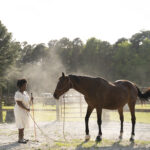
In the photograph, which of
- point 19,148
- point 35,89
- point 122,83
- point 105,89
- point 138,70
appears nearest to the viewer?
point 19,148

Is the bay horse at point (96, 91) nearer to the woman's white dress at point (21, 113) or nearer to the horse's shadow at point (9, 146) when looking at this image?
the woman's white dress at point (21, 113)

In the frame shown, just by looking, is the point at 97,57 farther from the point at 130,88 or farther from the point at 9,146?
the point at 9,146

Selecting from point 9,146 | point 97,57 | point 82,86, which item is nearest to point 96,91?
point 82,86

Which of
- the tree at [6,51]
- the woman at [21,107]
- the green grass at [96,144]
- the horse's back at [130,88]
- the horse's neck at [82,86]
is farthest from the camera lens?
the tree at [6,51]

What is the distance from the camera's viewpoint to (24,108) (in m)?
7.86

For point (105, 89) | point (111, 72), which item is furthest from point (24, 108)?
point (111, 72)

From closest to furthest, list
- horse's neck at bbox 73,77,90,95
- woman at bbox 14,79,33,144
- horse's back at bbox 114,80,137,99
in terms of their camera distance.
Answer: woman at bbox 14,79,33,144, horse's neck at bbox 73,77,90,95, horse's back at bbox 114,80,137,99

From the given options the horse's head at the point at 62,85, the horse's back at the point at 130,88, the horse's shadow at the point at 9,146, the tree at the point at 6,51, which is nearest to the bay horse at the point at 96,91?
the horse's head at the point at 62,85

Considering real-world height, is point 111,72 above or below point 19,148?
above

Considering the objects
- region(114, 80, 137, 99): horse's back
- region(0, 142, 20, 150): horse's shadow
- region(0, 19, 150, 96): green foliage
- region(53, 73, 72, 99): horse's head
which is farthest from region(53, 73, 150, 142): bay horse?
region(0, 19, 150, 96): green foliage

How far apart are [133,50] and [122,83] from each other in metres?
45.3

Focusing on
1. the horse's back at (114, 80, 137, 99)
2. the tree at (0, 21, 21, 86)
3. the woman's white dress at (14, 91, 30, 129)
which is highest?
the tree at (0, 21, 21, 86)

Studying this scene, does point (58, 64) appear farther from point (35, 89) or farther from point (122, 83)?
point (122, 83)

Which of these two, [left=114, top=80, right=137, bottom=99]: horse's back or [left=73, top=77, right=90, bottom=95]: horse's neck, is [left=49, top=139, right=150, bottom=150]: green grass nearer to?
[left=73, top=77, right=90, bottom=95]: horse's neck
